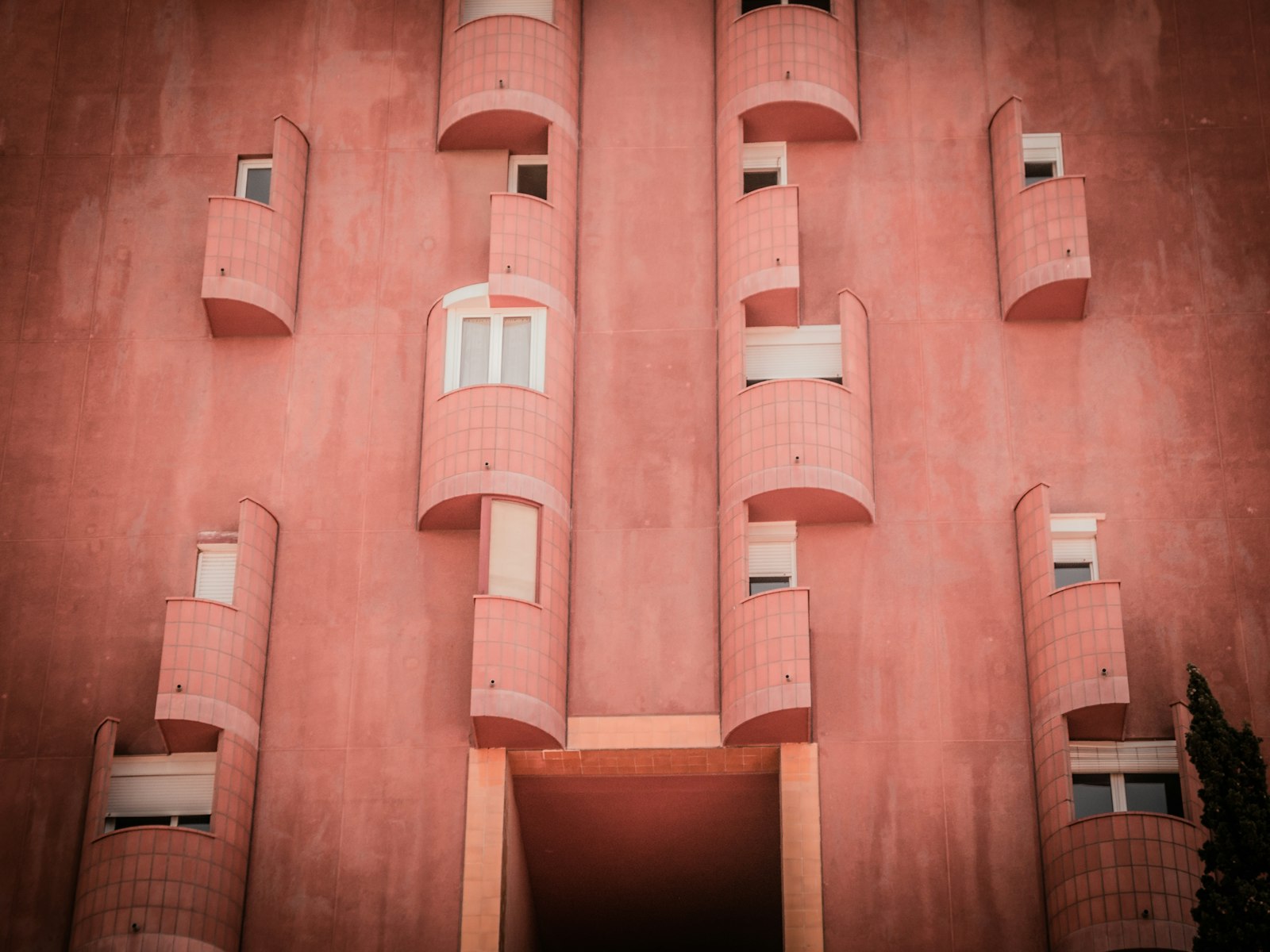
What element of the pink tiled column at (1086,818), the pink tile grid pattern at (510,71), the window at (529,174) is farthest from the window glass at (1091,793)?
the pink tile grid pattern at (510,71)

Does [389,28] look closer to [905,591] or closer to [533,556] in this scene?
[533,556]

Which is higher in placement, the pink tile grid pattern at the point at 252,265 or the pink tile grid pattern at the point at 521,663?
the pink tile grid pattern at the point at 252,265

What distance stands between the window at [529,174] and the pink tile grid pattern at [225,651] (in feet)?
25.8

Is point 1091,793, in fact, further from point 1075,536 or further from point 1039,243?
point 1039,243

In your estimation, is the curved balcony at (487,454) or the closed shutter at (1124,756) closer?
the closed shutter at (1124,756)

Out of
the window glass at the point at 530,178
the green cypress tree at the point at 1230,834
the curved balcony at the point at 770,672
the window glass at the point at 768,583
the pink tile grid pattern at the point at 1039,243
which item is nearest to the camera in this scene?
the green cypress tree at the point at 1230,834

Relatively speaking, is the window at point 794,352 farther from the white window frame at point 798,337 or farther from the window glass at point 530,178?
the window glass at point 530,178

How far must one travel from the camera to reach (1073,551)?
3059 centimetres

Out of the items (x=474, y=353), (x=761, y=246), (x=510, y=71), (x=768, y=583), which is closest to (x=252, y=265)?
(x=474, y=353)

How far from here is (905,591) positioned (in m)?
30.4

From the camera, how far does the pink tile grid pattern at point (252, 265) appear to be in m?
32.0

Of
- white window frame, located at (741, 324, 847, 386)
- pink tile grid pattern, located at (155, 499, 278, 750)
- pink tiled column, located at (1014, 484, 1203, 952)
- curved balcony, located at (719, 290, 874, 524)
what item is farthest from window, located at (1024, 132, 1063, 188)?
pink tile grid pattern, located at (155, 499, 278, 750)

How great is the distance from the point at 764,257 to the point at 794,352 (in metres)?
1.71

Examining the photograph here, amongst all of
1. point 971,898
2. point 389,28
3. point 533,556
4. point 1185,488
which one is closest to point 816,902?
point 971,898
